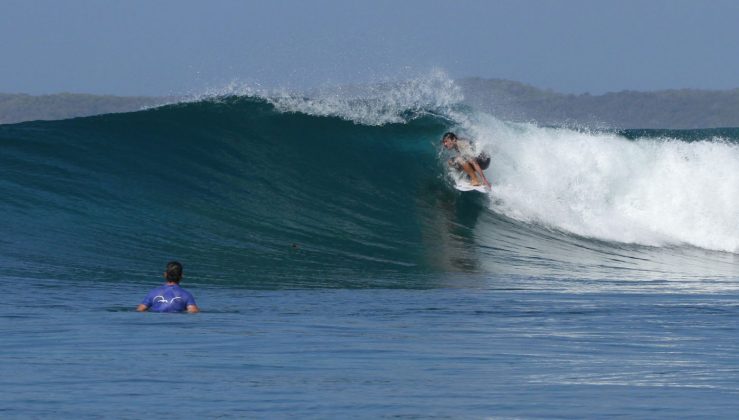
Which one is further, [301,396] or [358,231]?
[358,231]

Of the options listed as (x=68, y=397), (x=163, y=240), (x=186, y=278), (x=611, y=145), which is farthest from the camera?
(x=611, y=145)

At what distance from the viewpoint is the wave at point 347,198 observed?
13727mm

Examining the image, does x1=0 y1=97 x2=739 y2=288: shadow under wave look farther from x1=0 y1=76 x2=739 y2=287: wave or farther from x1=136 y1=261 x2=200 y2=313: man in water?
x1=136 y1=261 x2=200 y2=313: man in water

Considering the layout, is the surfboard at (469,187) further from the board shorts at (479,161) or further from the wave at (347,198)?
the board shorts at (479,161)

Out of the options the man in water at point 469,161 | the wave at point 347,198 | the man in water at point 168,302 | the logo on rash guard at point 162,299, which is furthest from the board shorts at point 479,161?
the logo on rash guard at point 162,299

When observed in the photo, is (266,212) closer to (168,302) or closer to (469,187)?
(469,187)

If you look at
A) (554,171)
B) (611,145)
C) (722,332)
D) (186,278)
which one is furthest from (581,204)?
(722,332)

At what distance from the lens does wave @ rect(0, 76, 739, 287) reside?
1373cm

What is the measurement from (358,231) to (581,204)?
4219 mm

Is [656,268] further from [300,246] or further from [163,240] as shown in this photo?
[163,240]

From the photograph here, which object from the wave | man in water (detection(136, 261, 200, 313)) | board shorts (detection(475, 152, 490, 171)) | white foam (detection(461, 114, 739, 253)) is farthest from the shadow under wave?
man in water (detection(136, 261, 200, 313))

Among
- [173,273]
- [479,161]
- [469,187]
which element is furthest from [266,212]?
[173,273]

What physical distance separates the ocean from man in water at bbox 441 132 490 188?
293 millimetres

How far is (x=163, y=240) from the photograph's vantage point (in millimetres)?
14297
